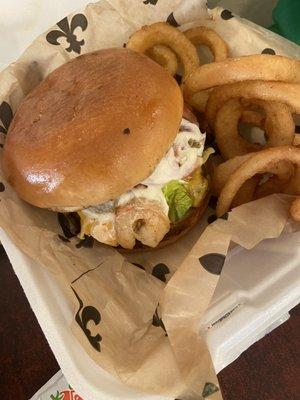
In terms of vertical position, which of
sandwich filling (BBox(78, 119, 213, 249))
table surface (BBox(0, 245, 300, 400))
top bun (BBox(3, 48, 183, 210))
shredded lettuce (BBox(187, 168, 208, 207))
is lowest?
table surface (BBox(0, 245, 300, 400))

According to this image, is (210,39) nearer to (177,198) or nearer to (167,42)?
(167,42)

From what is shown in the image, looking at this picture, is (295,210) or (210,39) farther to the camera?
(210,39)

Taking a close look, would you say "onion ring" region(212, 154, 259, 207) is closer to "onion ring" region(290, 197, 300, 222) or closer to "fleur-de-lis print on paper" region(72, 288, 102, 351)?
"onion ring" region(290, 197, 300, 222)

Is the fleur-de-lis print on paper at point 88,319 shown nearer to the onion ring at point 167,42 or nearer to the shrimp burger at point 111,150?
the shrimp burger at point 111,150

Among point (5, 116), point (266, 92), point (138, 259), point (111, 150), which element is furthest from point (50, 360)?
point (266, 92)

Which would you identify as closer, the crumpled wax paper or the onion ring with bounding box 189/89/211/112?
the crumpled wax paper

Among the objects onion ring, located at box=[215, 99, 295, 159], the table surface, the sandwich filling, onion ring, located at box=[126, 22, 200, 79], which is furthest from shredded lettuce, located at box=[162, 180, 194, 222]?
the table surface
